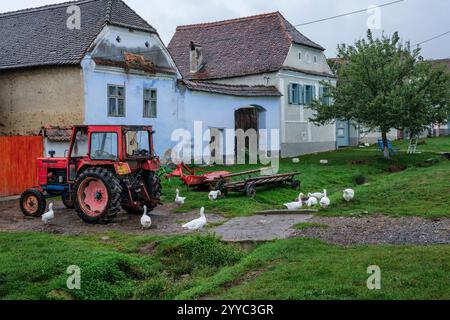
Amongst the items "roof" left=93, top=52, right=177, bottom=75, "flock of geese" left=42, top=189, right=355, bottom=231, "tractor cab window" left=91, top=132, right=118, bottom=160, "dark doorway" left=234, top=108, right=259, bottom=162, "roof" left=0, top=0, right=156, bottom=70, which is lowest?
"flock of geese" left=42, top=189, right=355, bottom=231

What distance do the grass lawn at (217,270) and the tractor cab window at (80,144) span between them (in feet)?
13.0

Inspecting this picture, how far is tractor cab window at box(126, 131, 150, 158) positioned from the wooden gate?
5.91 metres

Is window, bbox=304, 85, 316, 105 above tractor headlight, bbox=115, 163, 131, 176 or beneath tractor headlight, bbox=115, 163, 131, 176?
above

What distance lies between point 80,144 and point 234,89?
15.9 meters

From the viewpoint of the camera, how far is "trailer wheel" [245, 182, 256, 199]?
18.3 metres

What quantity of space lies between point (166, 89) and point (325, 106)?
915cm

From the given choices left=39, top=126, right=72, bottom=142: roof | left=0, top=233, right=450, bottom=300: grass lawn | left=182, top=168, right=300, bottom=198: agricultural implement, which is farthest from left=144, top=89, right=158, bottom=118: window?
left=0, top=233, right=450, bottom=300: grass lawn

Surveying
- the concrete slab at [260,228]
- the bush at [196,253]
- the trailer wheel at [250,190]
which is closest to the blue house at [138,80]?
the trailer wheel at [250,190]

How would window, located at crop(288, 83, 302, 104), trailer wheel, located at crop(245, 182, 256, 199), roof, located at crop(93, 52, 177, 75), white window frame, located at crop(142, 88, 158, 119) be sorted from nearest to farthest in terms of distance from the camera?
trailer wheel, located at crop(245, 182, 256, 199), roof, located at crop(93, 52, 177, 75), white window frame, located at crop(142, 88, 158, 119), window, located at crop(288, 83, 302, 104)

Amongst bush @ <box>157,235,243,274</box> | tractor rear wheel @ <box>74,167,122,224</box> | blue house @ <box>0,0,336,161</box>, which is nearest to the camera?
bush @ <box>157,235,243,274</box>

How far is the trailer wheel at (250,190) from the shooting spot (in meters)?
18.3

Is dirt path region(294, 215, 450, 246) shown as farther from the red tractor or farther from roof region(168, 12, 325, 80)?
roof region(168, 12, 325, 80)

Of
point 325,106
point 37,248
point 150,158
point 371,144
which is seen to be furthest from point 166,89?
point 371,144

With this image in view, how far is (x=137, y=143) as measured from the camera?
15266 mm
